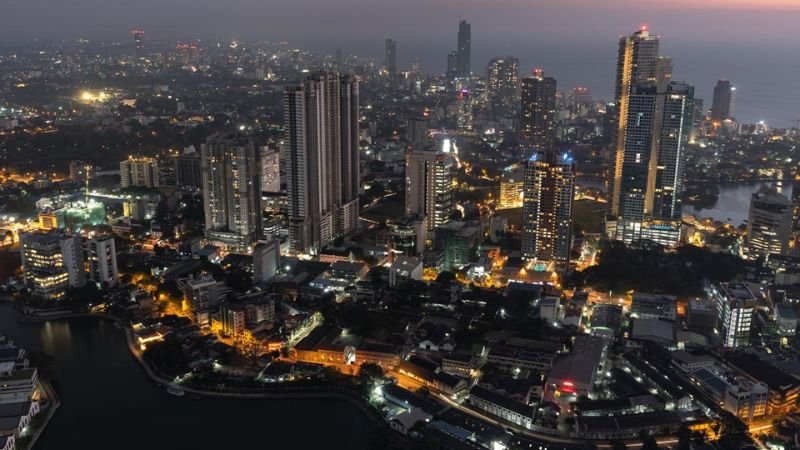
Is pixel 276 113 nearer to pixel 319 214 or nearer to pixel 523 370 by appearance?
pixel 319 214

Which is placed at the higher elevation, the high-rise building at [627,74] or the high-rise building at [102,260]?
the high-rise building at [627,74]

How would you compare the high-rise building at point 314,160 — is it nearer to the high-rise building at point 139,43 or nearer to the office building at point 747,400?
the office building at point 747,400

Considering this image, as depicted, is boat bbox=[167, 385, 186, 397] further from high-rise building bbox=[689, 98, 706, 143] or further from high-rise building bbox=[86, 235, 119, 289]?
high-rise building bbox=[689, 98, 706, 143]

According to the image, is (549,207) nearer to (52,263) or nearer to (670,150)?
(670,150)

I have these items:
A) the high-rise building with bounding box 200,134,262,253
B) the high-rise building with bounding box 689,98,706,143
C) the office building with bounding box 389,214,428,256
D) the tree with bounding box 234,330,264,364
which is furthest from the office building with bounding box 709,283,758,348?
the high-rise building with bounding box 689,98,706,143

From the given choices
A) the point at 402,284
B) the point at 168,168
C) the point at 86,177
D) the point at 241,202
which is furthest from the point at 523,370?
the point at 86,177

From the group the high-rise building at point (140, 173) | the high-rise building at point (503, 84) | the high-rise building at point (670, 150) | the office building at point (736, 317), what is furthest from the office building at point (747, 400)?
the high-rise building at point (503, 84)
